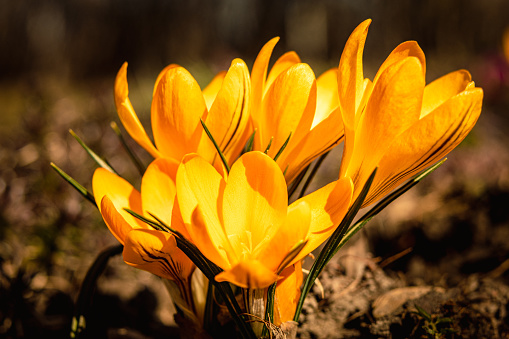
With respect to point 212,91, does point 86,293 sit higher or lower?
lower

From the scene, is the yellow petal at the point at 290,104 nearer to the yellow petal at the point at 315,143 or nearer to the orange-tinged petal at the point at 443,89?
the yellow petal at the point at 315,143

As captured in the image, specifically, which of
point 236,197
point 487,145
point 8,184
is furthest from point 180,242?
point 487,145

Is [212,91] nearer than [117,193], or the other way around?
[117,193]

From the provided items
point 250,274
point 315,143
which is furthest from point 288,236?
point 315,143

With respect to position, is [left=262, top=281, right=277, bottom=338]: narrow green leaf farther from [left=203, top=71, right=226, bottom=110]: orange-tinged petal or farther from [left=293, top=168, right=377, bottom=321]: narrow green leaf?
[left=203, top=71, right=226, bottom=110]: orange-tinged petal

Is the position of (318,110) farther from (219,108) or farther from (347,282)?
(347,282)

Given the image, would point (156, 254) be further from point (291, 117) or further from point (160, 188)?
point (291, 117)
